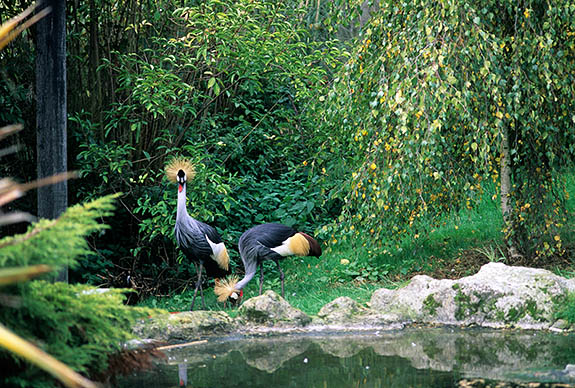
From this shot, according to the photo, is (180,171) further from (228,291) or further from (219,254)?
(228,291)

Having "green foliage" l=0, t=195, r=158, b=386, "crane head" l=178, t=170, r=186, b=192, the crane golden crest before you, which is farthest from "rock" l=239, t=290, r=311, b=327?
"green foliage" l=0, t=195, r=158, b=386

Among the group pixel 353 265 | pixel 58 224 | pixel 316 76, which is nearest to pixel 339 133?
pixel 316 76

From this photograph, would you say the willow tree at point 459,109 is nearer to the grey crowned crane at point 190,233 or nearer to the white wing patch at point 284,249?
the white wing patch at point 284,249

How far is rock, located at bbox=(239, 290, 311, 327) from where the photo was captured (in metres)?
5.44

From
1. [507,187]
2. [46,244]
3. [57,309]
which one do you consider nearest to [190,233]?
[507,187]

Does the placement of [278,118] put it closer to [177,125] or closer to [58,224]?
[177,125]

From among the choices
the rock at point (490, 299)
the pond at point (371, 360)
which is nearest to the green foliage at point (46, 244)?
the pond at point (371, 360)

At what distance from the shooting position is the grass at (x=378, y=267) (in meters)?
7.05

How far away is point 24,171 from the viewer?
7242 millimetres

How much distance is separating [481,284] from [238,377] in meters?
2.30

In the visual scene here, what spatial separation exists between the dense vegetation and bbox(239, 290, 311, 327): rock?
3.52ft

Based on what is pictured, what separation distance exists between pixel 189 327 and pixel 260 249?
1.58 m

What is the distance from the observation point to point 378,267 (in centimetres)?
752

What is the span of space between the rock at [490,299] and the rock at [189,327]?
1.33 meters
